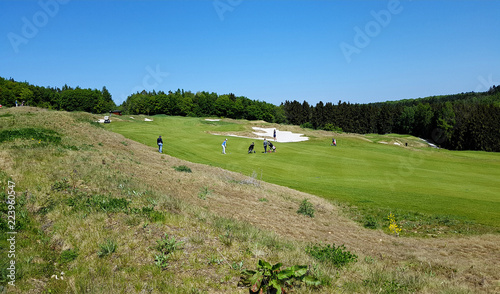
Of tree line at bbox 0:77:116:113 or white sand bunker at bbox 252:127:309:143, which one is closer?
white sand bunker at bbox 252:127:309:143

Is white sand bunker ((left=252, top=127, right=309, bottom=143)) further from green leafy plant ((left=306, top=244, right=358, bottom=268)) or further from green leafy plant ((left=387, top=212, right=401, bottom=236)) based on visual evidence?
green leafy plant ((left=306, top=244, right=358, bottom=268))

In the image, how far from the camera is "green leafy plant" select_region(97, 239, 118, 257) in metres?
6.17

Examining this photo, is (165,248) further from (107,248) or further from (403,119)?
(403,119)

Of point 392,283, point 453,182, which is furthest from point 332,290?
point 453,182

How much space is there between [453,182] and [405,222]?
12883 mm

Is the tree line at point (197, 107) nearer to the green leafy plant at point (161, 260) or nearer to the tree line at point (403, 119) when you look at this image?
the tree line at point (403, 119)

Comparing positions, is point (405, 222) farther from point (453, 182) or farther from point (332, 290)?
point (453, 182)

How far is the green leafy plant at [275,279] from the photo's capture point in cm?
521

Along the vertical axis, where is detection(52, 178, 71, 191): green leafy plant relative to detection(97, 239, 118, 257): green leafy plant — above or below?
above

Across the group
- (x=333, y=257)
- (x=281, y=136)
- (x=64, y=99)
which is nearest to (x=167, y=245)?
(x=333, y=257)

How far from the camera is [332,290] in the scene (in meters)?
5.50

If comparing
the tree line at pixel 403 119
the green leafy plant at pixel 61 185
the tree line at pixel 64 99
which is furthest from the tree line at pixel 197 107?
the green leafy plant at pixel 61 185

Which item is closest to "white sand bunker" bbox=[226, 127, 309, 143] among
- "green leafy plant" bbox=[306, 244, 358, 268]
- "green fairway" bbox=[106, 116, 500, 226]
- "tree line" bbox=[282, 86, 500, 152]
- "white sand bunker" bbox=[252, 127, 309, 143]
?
"white sand bunker" bbox=[252, 127, 309, 143]

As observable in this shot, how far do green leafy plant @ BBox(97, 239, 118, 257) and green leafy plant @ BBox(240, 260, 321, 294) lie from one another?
3.01 metres
